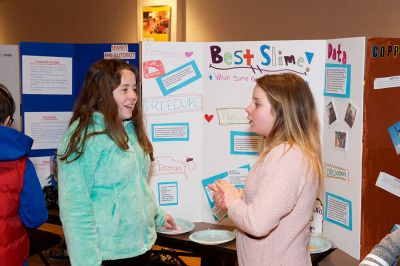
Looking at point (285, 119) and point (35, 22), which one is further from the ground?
point (35, 22)

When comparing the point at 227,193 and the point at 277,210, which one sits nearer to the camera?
the point at 277,210

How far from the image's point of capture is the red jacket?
1.90 metres

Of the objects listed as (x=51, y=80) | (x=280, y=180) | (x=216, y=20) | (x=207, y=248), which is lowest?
(x=207, y=248)

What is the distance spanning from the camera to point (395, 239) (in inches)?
45.1

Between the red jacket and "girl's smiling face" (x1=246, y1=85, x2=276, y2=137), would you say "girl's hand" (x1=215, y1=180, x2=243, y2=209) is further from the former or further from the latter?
the red jacket

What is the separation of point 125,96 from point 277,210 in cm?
73

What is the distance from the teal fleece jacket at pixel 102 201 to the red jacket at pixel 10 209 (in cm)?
37

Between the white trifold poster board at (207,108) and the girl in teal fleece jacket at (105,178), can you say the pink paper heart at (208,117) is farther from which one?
the girl in teal fleece jacket at (105,178)

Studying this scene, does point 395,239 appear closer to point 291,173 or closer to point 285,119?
point 291,173

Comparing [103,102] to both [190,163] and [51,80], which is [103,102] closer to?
[190,163]

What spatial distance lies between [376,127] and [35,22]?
561 cm

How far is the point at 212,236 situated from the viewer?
228 cm

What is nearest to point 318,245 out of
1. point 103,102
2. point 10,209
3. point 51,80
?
point 103,102

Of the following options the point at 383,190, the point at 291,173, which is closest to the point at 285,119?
the point at 291,173
